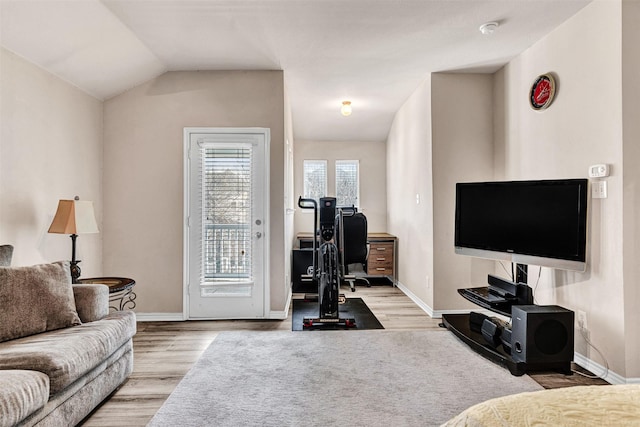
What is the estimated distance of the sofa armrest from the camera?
2.41m

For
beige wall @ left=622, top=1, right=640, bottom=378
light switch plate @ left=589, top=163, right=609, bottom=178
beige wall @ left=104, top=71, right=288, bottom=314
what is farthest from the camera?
beige wall @ left=104, top=71, right=288, bottom=314

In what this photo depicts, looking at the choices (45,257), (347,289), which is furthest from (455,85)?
(45,257)

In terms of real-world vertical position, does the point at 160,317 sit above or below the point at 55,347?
below

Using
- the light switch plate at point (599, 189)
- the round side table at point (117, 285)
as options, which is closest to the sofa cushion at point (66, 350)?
the round side table at point (117, 285)

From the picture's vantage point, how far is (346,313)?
4.21m

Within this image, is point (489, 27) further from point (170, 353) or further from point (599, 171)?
point (170, 353)

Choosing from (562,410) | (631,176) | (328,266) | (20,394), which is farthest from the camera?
(328,266)

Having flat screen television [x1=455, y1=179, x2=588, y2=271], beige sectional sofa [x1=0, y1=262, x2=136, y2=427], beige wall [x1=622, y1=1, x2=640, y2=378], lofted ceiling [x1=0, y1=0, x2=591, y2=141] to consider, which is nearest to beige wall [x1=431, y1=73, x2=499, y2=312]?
lofted ceiling [x1=0, y1=0, x2=591, y2=141]

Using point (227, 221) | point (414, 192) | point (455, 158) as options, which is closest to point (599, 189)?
point (455, 158)

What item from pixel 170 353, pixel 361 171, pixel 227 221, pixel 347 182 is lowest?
pixel 170 353

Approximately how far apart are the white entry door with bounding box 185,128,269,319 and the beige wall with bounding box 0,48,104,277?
0.92 meters

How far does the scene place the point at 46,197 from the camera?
3107 mm

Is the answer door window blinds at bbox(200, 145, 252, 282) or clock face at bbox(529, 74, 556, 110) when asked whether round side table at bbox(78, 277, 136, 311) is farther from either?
clock face at bbox(529, 74, 556, 110)

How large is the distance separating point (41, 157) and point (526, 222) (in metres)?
3.84
